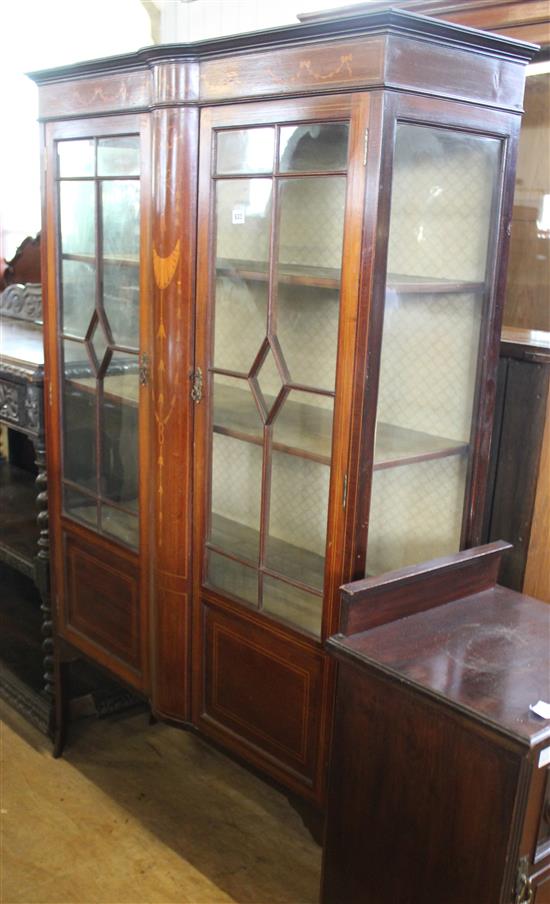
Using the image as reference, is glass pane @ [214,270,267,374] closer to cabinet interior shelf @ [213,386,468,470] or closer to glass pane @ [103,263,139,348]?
cabinet interior shelf @ [213,386,468,470]

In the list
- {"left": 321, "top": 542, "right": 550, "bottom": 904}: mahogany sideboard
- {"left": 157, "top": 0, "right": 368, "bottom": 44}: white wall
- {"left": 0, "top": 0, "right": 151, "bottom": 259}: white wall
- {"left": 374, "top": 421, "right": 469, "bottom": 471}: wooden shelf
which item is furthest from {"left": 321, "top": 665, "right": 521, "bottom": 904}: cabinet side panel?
{"left": 0, "top": 0, "right": 151, "bottom": 259}: white wall

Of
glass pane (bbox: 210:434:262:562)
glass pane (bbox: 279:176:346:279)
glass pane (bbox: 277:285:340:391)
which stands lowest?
glass pane (bbox: 210:434:262:562)

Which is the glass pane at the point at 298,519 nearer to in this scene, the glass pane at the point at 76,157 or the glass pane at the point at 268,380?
the glass pane at the point at 268,380

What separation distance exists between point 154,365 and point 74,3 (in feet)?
5.82

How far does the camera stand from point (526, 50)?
1460 millimetres

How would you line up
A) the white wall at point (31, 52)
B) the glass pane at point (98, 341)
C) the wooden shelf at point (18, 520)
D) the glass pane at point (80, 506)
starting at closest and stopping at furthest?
the glass pane at point (98, 341), the glass pane at point (80, 506), the wooden shelf at point (18, 520), the white wall at point (31, 52)

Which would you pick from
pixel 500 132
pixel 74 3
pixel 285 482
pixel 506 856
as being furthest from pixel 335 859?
pixel 74 3

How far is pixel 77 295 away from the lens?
6.63 feet

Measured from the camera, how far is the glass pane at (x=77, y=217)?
193cm

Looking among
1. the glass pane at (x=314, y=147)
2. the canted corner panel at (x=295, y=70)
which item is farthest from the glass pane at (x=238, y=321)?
the canted corner panel at (x=295, y=70)

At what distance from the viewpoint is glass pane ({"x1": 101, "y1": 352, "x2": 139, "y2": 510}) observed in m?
1.92

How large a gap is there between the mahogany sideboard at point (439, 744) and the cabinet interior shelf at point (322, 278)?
1.61ft

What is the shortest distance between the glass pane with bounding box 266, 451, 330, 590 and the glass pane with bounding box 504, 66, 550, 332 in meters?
0.75

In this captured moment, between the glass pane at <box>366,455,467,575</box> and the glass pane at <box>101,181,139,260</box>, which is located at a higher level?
the glass pane at <box>101,181,139,260</box>
